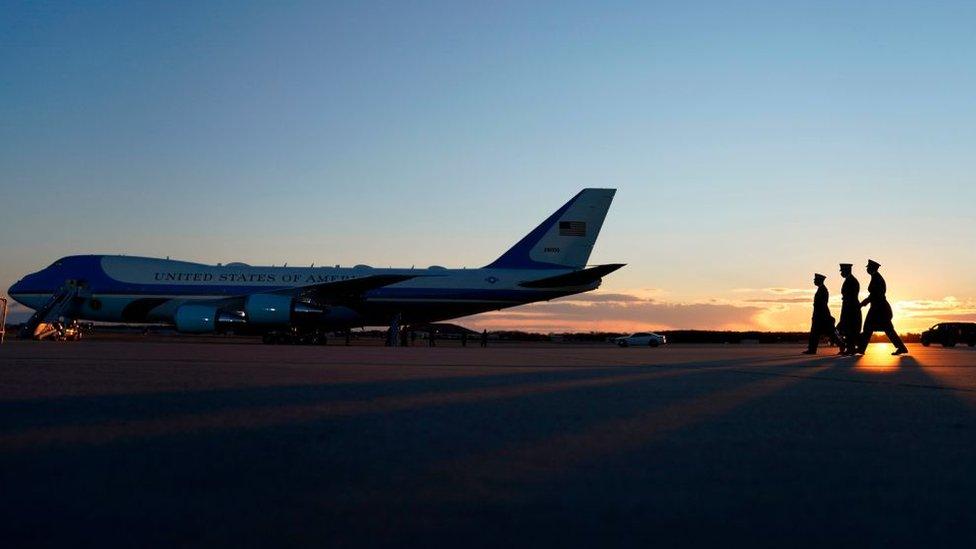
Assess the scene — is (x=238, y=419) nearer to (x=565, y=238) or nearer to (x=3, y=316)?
(x=3, y=316)

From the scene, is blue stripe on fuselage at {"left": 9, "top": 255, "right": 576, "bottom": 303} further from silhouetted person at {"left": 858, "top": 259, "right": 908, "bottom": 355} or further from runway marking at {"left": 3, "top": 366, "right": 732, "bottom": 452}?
runway marking at {"left": 3, "top": 366, "right": 732, "bottom": 452}

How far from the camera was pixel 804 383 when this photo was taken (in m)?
6.74

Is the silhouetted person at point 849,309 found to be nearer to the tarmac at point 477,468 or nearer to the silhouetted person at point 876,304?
the silhouetted person at point 876,304

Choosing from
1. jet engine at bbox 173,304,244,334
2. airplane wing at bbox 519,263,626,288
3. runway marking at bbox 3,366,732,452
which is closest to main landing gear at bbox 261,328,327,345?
jet engine at bbox 173,304,244,334

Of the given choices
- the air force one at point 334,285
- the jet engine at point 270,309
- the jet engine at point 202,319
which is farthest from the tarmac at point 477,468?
the air force one at point 334,285

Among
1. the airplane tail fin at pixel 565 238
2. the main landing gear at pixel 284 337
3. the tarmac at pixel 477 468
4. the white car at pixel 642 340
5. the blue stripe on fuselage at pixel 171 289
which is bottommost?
the tarmac at pixel 477 468

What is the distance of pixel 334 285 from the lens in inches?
1051

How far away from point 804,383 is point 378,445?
4.56 m

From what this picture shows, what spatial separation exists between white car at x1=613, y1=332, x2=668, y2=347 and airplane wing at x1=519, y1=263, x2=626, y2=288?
22305 mm

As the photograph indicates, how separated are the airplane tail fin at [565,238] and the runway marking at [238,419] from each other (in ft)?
76.2

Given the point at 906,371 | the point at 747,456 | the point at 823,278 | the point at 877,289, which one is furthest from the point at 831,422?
the point at 823,278

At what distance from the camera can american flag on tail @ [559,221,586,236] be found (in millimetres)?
29156

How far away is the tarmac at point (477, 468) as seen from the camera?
6.61 feet

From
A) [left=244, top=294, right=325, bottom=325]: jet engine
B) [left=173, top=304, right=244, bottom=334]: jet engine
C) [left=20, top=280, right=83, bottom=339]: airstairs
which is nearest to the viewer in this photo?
[left=173, top=304, right=244, bottom=334]: jet engine
